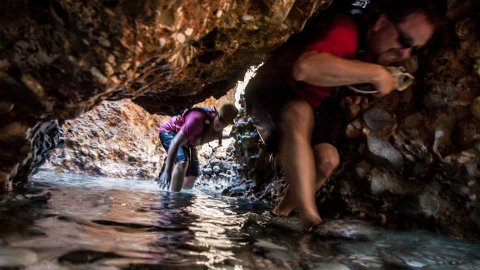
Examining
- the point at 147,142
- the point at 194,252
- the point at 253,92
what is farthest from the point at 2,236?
the point at 147,142

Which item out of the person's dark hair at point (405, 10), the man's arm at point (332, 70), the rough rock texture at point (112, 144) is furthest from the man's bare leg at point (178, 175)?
the person's dark hair at point (405, 10)

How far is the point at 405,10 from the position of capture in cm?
227

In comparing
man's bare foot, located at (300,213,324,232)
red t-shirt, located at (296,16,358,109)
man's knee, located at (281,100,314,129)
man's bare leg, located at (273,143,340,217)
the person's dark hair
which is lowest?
man's bare foot, located at (300,213,324,232)

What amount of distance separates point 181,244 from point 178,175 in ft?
12.5

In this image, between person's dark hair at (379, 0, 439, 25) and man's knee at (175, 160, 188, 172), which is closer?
person's dark hair at (379, 0, 439, 25)

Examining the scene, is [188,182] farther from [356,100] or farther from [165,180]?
[356,100]

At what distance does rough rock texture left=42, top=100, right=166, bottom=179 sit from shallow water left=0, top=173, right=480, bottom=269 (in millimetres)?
4614

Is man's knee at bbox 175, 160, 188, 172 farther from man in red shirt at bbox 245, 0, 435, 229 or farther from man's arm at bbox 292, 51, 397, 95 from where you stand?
man's arm at bbox 292, 51, 397, 95

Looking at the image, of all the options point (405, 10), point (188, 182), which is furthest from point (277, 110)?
point (188, 182)

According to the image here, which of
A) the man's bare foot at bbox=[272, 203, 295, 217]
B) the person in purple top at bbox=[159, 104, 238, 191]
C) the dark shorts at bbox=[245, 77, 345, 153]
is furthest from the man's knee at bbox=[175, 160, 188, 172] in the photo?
the man's bare foot at bbox=[272, 203, 295, 217]

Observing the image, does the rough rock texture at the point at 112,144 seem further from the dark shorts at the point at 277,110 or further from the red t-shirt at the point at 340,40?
the red t-shirt at the point at 340,40

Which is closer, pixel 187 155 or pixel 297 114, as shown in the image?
pixel 297 114

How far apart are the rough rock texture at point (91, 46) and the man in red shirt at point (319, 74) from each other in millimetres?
304

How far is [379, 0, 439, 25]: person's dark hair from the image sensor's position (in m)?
2.27
